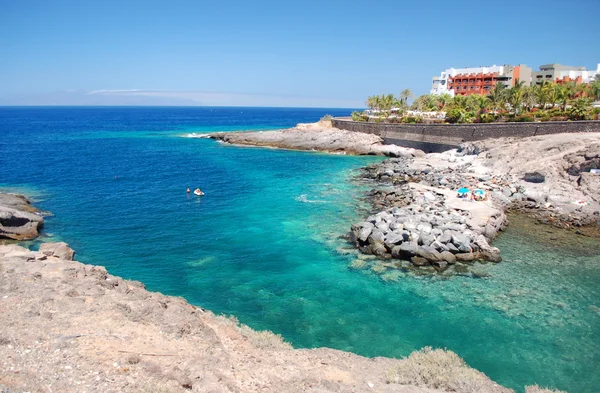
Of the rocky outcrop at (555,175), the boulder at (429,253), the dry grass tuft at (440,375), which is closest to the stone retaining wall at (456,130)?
the rocky outcrop at (555,175)

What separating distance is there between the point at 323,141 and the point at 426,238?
53.8m

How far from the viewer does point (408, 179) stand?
49250 millimetres

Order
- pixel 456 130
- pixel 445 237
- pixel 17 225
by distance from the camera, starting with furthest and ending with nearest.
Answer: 1. pixel 456 130
2. pixel 17 225
3. pixel 445 237

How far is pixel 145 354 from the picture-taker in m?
12.0

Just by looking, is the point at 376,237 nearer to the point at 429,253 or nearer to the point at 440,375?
the point at 429,253

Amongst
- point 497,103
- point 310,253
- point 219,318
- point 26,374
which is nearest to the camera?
point 26,374

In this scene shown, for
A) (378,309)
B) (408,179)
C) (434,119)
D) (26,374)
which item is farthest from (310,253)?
(434,119)

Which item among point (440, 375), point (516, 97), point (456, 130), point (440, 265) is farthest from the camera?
point (516, 97)

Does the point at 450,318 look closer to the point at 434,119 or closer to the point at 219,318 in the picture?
the point at 219,318

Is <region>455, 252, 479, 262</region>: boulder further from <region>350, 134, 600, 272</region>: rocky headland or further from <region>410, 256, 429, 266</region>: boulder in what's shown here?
<region>410, 256, 429, 266</region>: boulder

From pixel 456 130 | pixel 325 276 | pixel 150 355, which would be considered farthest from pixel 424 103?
pixel 150 355

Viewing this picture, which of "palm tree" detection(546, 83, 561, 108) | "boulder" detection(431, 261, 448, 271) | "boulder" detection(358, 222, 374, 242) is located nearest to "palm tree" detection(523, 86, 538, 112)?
"palm tree" detection(546, 83, 561, 108)

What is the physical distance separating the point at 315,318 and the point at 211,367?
8.51m

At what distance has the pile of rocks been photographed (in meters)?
26.2
